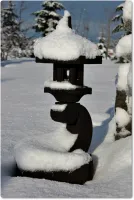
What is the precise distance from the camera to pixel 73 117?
341 centimetres

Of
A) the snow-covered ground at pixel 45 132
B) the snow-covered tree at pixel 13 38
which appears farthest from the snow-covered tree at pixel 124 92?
the snow-covered tree at pixel 13 38

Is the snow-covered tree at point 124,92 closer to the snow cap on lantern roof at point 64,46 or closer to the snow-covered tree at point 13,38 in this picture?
the snow cap on lantern roof at point 64,46

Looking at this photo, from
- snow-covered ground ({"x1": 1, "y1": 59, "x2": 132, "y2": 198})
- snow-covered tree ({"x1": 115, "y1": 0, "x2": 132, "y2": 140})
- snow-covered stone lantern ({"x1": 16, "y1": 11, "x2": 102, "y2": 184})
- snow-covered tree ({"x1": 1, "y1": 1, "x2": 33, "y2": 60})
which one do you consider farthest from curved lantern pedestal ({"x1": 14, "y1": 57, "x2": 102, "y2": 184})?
snow-covered tree ({"x1": 1, "y1": 1, "x2": 33, "y2": 60})

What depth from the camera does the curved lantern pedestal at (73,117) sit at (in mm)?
3172

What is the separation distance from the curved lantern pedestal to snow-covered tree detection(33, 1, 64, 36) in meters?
23.1

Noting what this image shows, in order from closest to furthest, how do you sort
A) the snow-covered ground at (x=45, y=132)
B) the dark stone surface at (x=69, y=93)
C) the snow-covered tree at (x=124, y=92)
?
1. the snow-covered ground at (x=45, y=132)
2. the dark stone surface at (x=69, y=93)
3. the snow-covered tree at (x=124, y=92)

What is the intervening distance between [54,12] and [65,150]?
24085 mm

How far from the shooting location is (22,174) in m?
3.25

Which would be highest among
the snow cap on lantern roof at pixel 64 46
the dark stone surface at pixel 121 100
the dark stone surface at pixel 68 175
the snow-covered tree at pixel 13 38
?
the snow-covered tree at pixel 13 38

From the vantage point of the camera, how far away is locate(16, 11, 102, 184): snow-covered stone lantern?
3.14 m

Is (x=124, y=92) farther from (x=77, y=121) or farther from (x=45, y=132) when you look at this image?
(x=45, y=132)

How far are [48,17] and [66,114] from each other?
80.0 ft

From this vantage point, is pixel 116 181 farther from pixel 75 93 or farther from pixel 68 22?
pixel 68 22

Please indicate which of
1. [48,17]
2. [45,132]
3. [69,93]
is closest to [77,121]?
[69,93]
